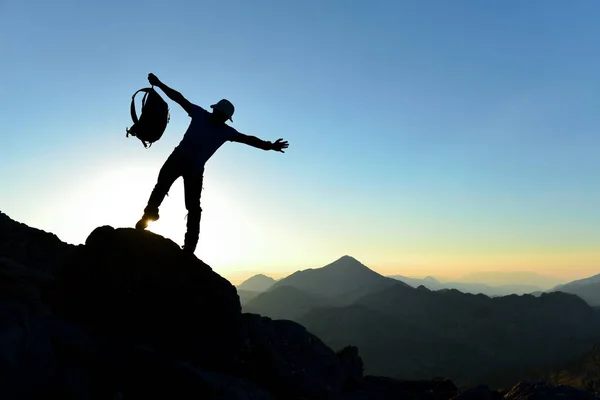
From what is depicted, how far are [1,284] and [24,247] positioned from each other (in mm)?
25358

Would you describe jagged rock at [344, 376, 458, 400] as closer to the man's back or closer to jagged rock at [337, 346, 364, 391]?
jagged rock at [337, 346, 364, 391]

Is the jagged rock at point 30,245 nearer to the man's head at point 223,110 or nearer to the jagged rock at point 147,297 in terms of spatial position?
the jagged rock at point 147,297

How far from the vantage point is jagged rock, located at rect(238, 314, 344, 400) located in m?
8.02

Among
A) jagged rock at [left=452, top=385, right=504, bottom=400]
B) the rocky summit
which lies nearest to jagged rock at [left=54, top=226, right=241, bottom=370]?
the rocky summit

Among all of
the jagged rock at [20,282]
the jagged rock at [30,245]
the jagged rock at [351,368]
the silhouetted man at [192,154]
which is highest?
the jagged rock at [30,245]

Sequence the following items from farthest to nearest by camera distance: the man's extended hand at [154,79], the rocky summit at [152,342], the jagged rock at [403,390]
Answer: the jagged rock at [403,390] → the man's extended hand at [154,79] → the rocky summit at [152,342]

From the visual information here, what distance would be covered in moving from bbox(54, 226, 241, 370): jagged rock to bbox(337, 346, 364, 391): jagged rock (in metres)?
4.47

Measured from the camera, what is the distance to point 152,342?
677cm

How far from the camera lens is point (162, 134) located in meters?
8.65

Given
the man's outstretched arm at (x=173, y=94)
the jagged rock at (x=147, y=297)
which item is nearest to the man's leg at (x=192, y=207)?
the jagged rock at (x=147, y=297)

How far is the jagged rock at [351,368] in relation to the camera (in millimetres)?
→ 10914

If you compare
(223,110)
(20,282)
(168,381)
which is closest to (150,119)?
(223,110)

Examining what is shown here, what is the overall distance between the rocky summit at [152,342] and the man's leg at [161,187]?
0.43m

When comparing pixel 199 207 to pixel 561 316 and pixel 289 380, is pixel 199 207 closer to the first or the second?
pixel 289 380
